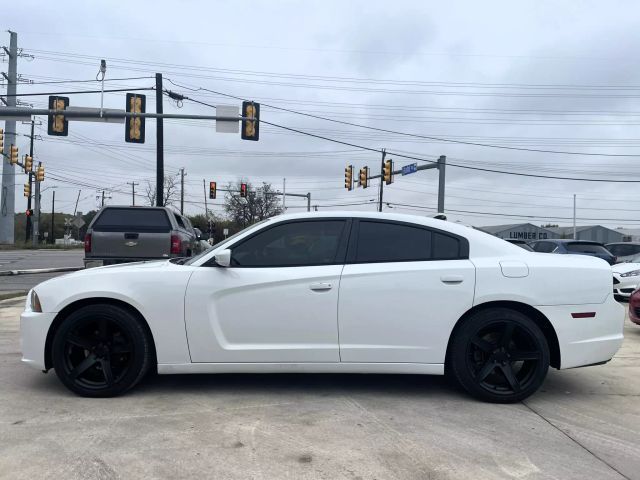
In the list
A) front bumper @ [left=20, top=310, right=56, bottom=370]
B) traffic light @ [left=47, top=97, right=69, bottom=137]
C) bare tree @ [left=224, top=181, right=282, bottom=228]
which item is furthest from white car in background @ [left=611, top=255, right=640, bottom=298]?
bare tree @ [left=224, top=181, right=282, bottom=228]

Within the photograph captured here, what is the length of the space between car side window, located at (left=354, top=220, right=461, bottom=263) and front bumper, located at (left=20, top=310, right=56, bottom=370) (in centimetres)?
256

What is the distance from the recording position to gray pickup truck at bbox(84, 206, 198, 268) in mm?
9820

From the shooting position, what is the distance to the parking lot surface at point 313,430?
10.4 feet

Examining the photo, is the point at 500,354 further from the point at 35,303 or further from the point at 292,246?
the point at 35,303

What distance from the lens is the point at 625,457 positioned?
11.2ft

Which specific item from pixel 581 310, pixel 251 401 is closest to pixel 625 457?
pixel 581 310

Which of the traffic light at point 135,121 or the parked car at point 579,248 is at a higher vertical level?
the traffic light at point 135,121

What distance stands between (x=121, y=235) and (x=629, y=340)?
331 inches

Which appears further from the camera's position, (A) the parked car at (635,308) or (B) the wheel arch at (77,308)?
(A) the parked car at (635,308)

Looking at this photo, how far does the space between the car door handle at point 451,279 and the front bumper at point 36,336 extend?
3148 mm

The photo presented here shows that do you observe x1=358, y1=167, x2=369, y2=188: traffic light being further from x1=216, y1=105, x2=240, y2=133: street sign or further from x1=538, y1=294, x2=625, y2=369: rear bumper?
x1=538, y1=294, x2=625, y2=369: rear bumper

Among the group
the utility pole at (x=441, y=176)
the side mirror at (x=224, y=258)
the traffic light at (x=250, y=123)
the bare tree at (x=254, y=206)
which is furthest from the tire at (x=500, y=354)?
the bare tree at (x=254, y=206)

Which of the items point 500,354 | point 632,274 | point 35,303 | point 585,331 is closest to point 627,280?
point 632,274

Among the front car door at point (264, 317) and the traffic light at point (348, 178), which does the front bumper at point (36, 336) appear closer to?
the front car door at point (264, 317)
